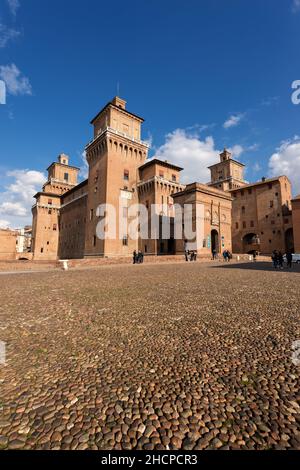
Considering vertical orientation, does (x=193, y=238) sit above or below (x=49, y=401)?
above

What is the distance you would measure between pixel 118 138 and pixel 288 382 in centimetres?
4139

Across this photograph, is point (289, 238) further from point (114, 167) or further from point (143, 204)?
point (114, 167)

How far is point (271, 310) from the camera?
18.7 feet

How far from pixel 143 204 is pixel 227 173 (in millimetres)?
37033

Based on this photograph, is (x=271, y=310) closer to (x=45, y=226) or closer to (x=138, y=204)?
(x=138, y=204)

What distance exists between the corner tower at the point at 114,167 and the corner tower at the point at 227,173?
3225 centimetres

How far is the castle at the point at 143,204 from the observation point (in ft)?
122

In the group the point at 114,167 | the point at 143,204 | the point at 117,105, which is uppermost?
the point at 117,105

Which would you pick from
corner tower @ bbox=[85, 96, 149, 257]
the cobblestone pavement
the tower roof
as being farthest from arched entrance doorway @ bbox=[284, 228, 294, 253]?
the cobblestone pavement

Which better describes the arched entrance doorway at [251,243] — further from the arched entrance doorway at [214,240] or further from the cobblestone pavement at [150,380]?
the cobblestone pavement at [150,380]

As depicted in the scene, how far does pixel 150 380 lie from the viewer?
275 cm

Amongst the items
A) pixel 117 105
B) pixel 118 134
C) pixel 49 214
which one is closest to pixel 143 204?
pixel 118 134

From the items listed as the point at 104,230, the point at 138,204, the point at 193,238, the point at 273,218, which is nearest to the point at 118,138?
the point at 138,204

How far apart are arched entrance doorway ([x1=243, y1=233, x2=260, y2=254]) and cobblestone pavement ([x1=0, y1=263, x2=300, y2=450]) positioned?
51272 millimetres
